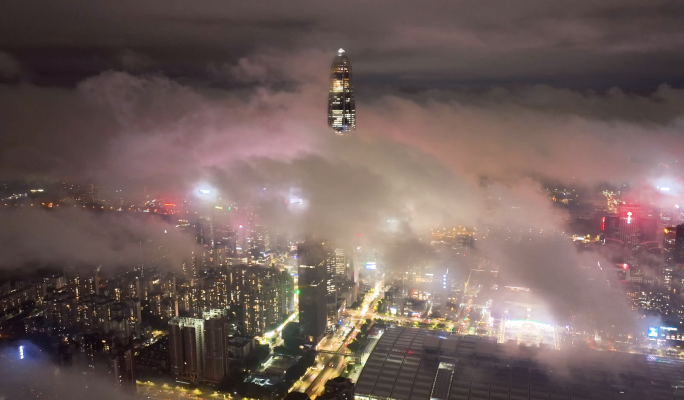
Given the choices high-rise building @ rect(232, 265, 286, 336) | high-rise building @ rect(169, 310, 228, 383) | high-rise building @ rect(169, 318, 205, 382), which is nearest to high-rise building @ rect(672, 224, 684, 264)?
high-rise building @ rect(232, 265, 286, 336)

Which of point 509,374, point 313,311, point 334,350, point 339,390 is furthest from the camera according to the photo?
point 313,311

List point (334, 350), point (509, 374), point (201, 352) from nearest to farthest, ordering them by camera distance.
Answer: point (509, 374) → point (201, 352) → point (334, 350)

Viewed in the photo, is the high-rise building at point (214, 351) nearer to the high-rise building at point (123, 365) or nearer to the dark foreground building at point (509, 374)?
the high-rise building at point (123, 365)

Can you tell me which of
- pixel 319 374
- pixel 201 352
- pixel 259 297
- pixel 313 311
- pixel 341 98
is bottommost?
pixel 319 374

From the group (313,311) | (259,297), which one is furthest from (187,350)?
(313,311)

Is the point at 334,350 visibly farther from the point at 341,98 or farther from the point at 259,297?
the point at 341,98

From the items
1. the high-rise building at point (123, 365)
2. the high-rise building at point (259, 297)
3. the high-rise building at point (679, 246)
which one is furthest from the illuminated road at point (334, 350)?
the high-rise building at point (679, 246)

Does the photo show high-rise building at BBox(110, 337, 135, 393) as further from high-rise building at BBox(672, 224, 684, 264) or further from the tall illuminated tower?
high-rise building at BBox(672, 224, 684, 264)

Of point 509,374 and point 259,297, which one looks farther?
point 259,297
